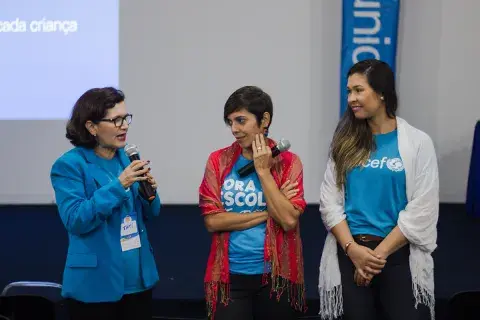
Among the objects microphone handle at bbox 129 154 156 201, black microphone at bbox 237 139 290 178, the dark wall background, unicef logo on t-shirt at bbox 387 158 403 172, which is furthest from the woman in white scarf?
the dark wall background

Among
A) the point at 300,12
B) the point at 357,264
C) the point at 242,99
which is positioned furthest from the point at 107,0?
the point at 357,264

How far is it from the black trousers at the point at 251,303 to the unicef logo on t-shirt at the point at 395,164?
0.58 meters

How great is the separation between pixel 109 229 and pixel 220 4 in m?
3.51

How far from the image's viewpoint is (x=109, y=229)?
2385 millimetres

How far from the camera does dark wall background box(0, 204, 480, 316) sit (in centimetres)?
397

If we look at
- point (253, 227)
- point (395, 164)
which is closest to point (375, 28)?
point (395, 164)

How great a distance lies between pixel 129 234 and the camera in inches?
95.7

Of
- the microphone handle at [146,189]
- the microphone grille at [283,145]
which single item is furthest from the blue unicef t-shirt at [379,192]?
the microphone handle at [146,189]

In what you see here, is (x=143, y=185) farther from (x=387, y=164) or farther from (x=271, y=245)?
(x=387, y=164)

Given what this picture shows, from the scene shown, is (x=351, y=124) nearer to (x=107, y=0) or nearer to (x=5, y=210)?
(x=107, y=0)

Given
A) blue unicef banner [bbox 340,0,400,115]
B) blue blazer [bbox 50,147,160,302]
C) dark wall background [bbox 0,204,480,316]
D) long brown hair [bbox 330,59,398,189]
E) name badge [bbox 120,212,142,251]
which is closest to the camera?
blue blazer [bbox 50,147,160,302]

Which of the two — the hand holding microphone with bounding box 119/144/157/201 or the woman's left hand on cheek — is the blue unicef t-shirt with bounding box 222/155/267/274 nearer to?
the woman's left hand on cheek

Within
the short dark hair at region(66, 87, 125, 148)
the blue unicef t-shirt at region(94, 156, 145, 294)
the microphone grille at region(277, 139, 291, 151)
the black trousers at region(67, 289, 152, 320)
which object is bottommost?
the black trousers at region(67, 289, 152, 320)

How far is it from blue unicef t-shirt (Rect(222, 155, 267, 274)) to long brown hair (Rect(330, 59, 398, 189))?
13.4 inches
